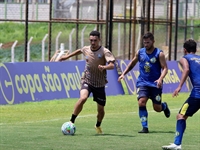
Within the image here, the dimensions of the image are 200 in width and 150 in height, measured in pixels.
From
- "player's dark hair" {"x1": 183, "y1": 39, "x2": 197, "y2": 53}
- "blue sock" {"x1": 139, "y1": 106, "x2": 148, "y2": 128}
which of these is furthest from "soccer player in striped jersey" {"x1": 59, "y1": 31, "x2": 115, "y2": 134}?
"player's dark hair" {"x1": 183, "y1": 39, "x2": 197, "y2": 53}

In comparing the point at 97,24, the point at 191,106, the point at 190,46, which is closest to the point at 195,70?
the point at 190,46

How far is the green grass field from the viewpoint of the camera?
39.0 ft

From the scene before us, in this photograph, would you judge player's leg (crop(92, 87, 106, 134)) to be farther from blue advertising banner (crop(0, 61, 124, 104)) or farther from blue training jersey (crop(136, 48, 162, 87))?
blue advertising banner (crop(0, 61, 124, 104))

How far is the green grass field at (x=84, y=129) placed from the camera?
1190 cm

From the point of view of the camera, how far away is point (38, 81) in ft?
69.3

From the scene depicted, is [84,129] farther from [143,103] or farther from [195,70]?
[195,70]

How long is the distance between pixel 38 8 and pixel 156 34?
670 centimetres

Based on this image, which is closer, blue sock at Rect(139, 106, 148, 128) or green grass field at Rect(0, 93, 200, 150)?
green grass field at Rect(0, 93, 200, 150)

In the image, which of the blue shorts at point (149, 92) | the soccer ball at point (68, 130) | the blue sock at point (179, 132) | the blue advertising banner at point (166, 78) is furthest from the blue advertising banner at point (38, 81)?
the blue sock at point (179, 132)

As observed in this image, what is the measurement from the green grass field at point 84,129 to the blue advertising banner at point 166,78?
401cm

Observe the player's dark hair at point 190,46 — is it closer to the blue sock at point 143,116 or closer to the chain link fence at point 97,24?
the blue sock at point 143,116

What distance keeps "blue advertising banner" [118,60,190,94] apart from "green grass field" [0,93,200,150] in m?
4.01

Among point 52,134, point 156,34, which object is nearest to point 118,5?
point 156,34

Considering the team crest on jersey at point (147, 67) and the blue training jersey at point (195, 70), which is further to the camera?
the team crest on jersey at point (147, 67)
